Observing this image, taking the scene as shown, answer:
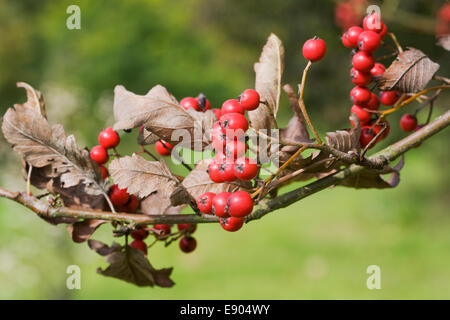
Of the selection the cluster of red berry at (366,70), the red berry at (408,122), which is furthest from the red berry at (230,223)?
the red berry at (408,122)

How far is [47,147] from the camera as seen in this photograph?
744mm

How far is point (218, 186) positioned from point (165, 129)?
115 millimetres

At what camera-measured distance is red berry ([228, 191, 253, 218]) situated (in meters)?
0.60

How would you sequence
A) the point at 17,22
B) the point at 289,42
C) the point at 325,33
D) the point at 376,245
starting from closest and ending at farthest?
the point at 376,245 → the point at 325,33 → the point at 289,42 → the point at 17,22

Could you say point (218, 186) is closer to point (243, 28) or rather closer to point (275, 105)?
point (275, 105)

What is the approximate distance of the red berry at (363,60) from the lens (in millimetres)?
734

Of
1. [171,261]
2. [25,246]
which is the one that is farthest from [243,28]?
[25,246]

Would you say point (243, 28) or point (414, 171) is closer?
point (414, 171)

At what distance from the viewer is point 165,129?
0.63 metres

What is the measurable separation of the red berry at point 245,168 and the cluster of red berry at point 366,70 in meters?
0.21

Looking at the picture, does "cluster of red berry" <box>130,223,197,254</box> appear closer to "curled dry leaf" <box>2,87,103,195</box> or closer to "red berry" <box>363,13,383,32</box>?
"curled dry leaf" <box>2,87,103,195</box>

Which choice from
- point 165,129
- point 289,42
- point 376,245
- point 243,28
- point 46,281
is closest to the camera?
point 165,129

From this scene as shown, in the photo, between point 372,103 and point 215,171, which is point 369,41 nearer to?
point 372,103

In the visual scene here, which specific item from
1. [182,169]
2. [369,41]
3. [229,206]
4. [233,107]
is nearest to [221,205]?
[229,206]
